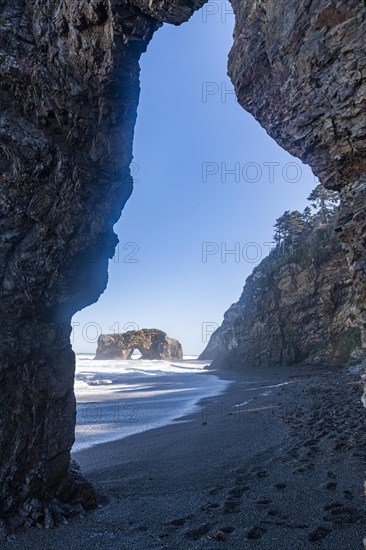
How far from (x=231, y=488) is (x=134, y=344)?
82.7 m

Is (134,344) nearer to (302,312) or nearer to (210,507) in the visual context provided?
(302,312)

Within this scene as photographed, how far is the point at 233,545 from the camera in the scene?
4.92 m

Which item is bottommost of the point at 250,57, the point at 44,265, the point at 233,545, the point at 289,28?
the point at 233,545

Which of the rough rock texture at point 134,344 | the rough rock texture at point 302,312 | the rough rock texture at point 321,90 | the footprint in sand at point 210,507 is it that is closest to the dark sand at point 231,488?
the footprint in sand at point 210,507

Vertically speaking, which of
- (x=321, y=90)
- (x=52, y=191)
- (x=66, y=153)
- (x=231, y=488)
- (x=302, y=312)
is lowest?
(x=231, y=488)

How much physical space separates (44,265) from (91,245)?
1238mm

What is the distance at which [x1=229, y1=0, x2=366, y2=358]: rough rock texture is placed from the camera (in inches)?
180

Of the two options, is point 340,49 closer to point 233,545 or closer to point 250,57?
point 250,57

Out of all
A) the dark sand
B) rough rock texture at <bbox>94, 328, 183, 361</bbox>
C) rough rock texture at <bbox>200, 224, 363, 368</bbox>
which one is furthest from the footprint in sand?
rough rock texture at <bbox>94, 328, 183, 361</bbox>

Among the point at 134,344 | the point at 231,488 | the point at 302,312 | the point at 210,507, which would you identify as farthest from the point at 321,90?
the point at 134,344

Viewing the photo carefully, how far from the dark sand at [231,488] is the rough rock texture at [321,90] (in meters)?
3.46

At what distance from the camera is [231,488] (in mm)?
7070

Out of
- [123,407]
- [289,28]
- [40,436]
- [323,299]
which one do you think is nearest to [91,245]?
[40,436]

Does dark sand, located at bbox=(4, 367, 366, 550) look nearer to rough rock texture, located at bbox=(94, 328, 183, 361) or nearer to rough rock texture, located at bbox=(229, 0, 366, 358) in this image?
rough rock texture, located at bbox=(229, 0, 366, 358)
